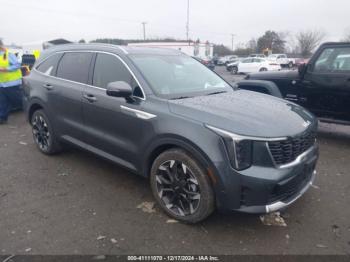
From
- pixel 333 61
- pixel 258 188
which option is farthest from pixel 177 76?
pixel 333 61

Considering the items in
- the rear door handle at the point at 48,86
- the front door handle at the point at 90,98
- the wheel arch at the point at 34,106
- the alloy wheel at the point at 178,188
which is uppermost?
the rear door handle at the point at 48,86

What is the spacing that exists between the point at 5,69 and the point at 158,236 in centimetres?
611

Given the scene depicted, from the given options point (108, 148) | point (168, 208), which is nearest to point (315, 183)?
point (168, 208)

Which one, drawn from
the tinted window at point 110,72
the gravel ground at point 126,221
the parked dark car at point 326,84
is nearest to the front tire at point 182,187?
the gravel ground at point 126,221

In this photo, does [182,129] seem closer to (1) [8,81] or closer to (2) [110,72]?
(2) [110,72]

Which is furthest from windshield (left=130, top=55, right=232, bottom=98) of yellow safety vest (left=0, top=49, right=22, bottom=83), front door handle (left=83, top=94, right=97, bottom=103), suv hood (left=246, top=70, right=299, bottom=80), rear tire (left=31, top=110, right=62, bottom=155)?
yellow safety vest (left=0, top=49, right=22, bottom=83)

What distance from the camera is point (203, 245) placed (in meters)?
3.02

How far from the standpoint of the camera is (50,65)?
511 centimetres

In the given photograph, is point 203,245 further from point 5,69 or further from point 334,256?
point 5,69

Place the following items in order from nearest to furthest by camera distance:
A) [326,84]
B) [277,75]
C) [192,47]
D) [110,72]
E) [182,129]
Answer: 1. [182,129]
2. [110,72]
3. [326,84]
4. [277,75]
5. [192,47]

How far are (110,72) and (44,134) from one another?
199cm

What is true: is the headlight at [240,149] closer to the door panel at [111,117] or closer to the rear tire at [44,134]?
the door panel at [111,117]

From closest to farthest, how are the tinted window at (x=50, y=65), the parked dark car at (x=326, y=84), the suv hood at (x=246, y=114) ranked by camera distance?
the suv hood at (x=246, y=114), the tinted window at (x=50, y=65), the parked dark car at (x=326, y=84)

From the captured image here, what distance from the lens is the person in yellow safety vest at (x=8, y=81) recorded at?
7223 mm
